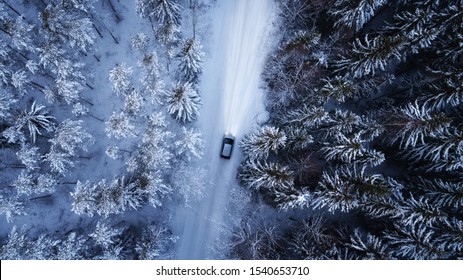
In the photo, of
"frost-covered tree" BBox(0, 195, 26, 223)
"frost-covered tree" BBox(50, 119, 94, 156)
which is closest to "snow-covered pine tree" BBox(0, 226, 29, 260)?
"frost-covered tree" BBox(0, 195, 26, 223)

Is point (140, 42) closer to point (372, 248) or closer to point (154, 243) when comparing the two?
point (154, 243)

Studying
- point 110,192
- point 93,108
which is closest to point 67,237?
point 110,192

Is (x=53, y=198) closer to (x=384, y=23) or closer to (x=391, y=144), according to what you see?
(x=391, y=144)

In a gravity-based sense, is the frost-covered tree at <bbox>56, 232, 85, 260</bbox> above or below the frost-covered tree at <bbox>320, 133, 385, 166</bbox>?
below

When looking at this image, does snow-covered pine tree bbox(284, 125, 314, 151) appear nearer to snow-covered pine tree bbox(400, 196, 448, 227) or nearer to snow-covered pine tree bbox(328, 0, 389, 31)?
snow-covered pine tree bbox(400, 196, 448, 227)
